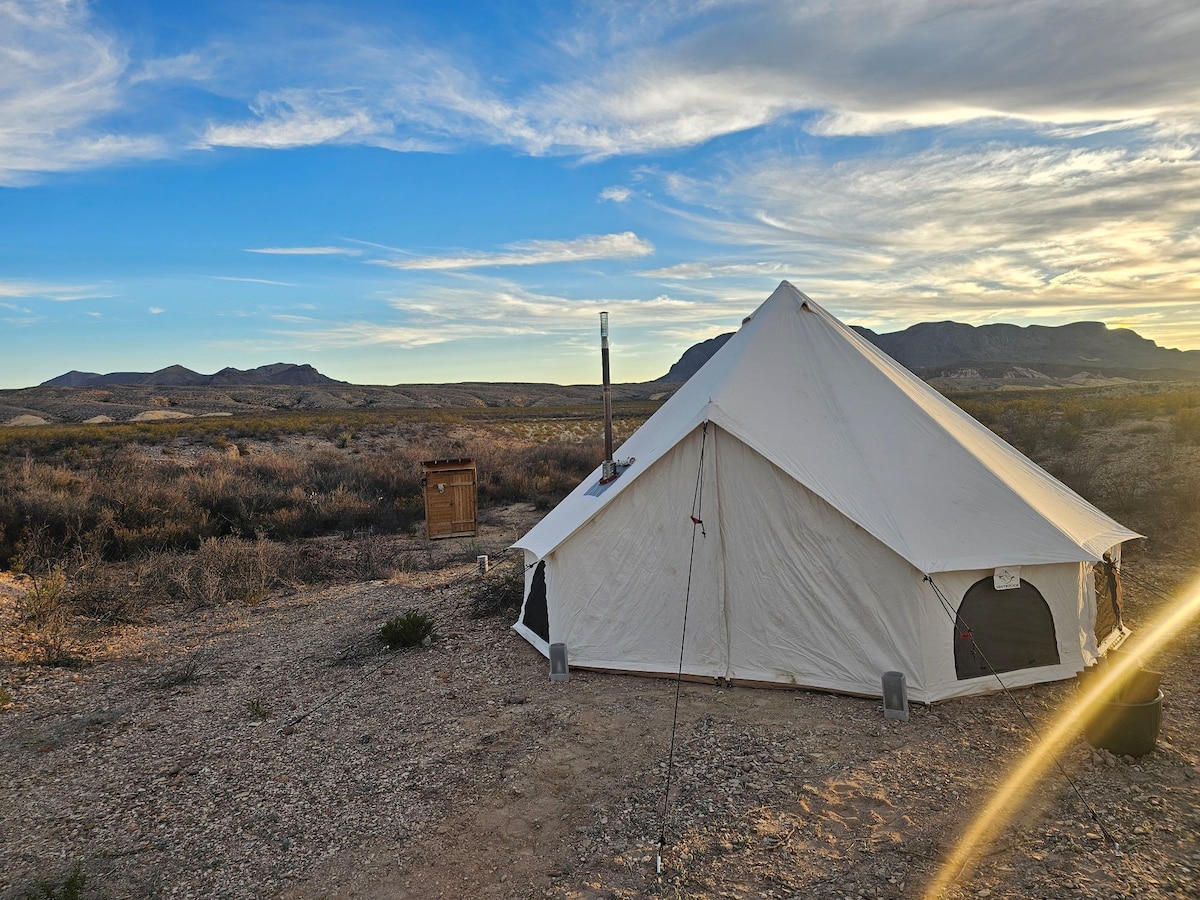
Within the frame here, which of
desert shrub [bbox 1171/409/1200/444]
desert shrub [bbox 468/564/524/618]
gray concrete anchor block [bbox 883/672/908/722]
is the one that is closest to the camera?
gray concrete anchor block [bbox 883/672/908/722]

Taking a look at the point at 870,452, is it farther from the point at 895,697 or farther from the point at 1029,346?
the point at 1029,346

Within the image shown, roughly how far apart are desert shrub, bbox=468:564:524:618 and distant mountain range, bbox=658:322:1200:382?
147975 millimetres

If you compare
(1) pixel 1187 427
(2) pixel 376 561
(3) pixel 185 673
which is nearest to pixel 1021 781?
(3) pixel 185 673

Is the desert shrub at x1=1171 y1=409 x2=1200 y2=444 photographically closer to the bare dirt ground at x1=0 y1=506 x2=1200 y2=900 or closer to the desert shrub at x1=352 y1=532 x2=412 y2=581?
the bare dirt ground at x1=0 y1=506 x2=1200 y2=900

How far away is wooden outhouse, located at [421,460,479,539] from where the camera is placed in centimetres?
1568

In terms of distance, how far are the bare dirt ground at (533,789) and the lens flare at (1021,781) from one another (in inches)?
2.9

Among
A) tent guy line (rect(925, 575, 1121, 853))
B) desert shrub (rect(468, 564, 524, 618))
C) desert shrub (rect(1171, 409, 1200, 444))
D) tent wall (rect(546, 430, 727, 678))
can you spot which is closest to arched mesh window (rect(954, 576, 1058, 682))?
tent guy line (rect(925, 575, 1121, 853))

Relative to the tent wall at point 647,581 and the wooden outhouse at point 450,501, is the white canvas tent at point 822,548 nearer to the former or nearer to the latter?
the tent wall at point 647,581

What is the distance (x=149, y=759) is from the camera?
5969 mm

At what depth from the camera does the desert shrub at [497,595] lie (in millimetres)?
9578

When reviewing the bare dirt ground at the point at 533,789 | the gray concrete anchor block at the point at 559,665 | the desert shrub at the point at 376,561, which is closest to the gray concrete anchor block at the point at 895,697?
the bare dirt ground at the point at 533,789

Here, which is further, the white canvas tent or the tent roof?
the tent roof

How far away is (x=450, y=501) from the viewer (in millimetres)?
15805

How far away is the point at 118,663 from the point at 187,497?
27.5 ft
